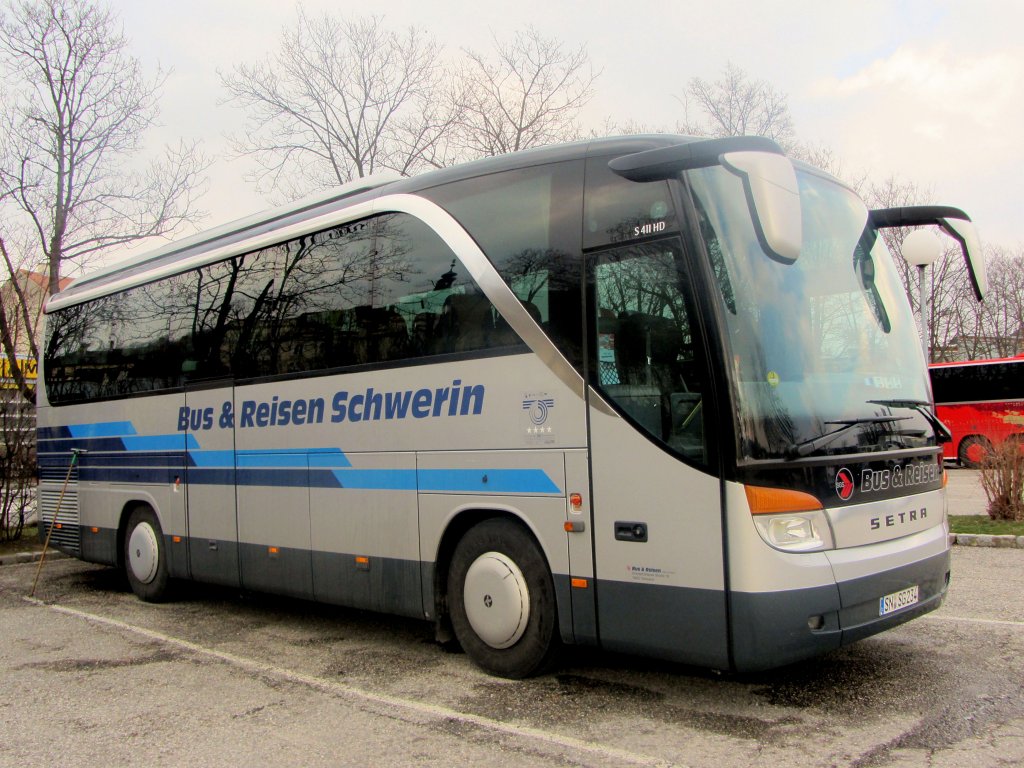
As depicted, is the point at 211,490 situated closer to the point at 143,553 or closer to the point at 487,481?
the point at 143,553

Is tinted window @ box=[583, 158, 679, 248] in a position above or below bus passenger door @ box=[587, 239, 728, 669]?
above

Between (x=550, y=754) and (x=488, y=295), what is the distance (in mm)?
2895

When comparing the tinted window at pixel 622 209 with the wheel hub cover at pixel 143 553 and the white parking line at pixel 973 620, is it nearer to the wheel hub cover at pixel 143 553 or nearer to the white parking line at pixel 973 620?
the white parking line at pixel 973 620

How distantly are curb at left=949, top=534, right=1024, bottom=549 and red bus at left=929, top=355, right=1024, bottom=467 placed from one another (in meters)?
15.1

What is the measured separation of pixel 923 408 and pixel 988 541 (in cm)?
648

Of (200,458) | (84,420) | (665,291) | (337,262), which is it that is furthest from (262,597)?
(665,291)

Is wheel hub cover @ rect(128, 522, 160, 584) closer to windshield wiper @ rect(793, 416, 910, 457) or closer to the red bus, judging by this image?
windshield wiper @ rect(793, 416, 910, 457)

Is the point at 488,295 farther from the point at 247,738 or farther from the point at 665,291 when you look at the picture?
the point at 247,738

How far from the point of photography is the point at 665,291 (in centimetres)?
516

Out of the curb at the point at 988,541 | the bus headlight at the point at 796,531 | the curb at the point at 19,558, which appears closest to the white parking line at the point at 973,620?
the bus headlight at the point at 796,531

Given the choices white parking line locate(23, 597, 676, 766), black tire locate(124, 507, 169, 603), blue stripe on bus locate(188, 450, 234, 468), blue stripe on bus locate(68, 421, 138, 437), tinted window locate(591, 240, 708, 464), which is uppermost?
tinted window locate(591, 240, 708, 464)

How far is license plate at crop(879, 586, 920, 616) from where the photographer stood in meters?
5.13

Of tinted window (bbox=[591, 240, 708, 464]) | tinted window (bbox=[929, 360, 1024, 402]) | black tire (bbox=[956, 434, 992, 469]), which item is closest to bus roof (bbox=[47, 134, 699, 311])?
tinted window (bbox=[591, 240, 708, 464])

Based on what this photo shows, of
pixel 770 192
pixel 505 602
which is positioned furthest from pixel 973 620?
pixel 770 192
